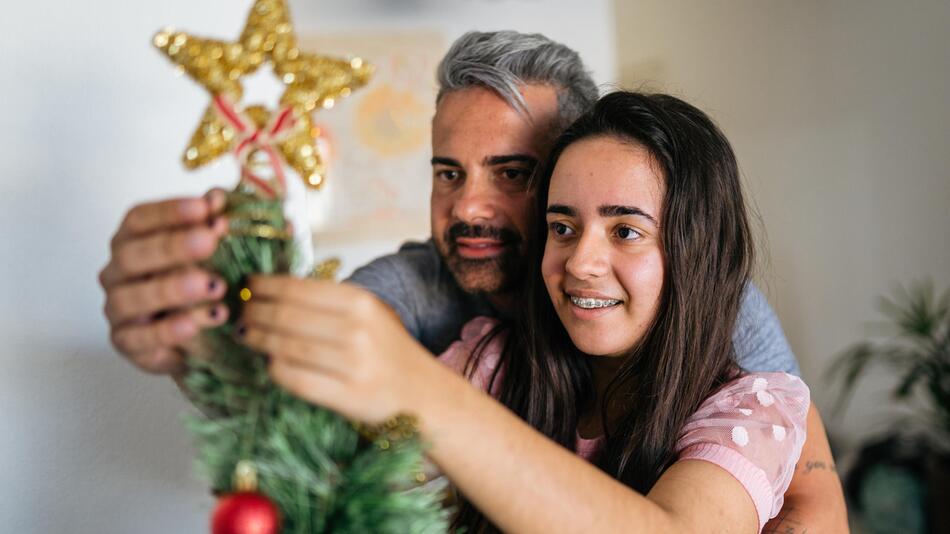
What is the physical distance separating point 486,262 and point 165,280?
725 millimetres

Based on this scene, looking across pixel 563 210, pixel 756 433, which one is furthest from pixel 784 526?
pixel 563 210

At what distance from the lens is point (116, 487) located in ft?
3.02

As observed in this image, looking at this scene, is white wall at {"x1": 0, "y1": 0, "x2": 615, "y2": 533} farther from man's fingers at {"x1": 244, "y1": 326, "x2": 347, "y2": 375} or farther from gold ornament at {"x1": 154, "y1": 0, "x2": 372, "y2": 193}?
man's fingers at {"x1": 244, "y1": 326, "x2": 347, "y2": 375}

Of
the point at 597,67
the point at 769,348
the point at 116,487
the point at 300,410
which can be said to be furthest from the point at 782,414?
the point at 597,67

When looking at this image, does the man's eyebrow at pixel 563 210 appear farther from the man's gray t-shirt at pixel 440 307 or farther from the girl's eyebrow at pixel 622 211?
the man's gray t-shirt at pixel 440 307

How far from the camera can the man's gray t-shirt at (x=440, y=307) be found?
125cm

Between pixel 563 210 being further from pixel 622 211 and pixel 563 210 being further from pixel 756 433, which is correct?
pixel 756 433

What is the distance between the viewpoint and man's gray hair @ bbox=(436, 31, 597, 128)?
49.9 inches

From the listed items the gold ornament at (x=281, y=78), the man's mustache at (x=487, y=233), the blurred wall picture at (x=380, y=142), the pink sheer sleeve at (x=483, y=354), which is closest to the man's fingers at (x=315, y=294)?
the gold ornament at (x=281, y=78)

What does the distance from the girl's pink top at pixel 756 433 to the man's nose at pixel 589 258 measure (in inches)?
7.5

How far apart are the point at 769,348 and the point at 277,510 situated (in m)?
0.91

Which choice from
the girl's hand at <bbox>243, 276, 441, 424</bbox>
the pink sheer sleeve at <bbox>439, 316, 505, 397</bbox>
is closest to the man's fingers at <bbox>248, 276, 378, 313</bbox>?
the girl's hand at <bbox>243, 276, 441, 424</bbox>

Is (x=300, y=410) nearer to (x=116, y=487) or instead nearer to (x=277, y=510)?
(x=277, y=510)

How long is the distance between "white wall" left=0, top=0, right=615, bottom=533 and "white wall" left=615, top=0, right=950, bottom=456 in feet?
7.84
